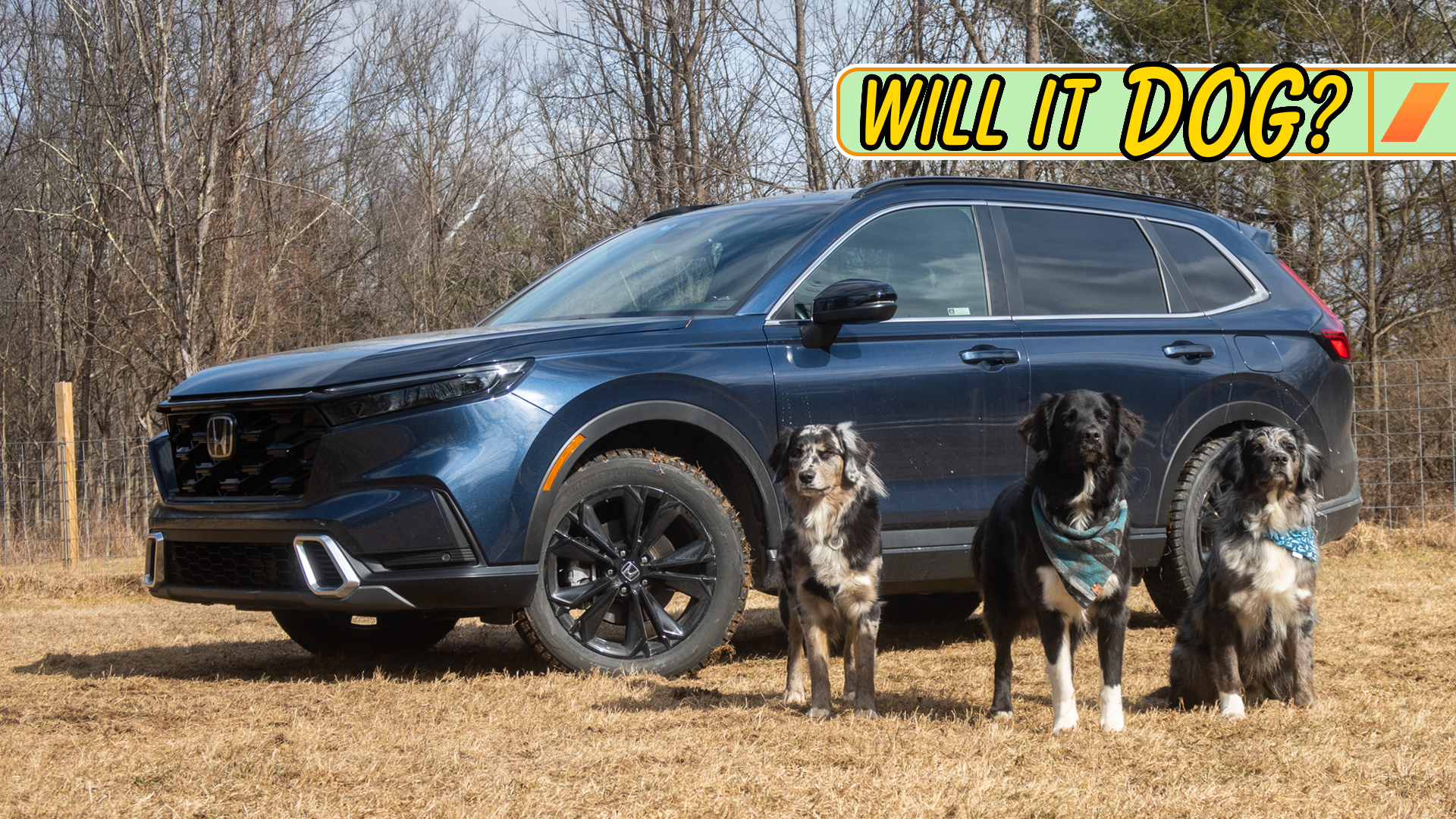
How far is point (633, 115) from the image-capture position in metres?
15.2

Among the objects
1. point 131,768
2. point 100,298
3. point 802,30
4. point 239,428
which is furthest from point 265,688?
point 100,298

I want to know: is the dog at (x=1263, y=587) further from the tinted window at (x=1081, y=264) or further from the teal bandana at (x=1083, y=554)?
the tinted window at (x=1081, y=264)

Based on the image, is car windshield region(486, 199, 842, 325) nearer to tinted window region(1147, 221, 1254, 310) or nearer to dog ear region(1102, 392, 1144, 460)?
dog ear region(1102, 392, 1144, 460)

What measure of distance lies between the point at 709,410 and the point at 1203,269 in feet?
10.2

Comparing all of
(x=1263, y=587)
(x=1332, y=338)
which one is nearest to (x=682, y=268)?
(x=1263, y=587)

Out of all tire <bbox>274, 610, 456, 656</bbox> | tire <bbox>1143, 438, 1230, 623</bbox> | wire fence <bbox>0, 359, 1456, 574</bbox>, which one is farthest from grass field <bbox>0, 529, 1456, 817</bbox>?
wire fence <bbox>0, 359, 1456, 574</bbox>

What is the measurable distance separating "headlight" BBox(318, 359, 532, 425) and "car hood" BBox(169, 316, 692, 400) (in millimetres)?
38

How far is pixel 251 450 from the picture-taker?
203 inches

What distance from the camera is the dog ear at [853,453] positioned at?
4.70 meters

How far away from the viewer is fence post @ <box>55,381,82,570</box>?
11.7m

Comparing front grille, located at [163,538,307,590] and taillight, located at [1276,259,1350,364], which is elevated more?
taillight, located at [1276,259,1350,364]

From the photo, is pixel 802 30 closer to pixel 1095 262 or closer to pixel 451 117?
pixel 1095 262

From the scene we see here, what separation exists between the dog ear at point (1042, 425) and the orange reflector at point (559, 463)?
1.71 metres

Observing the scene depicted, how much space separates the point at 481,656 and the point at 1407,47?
14024 mm
